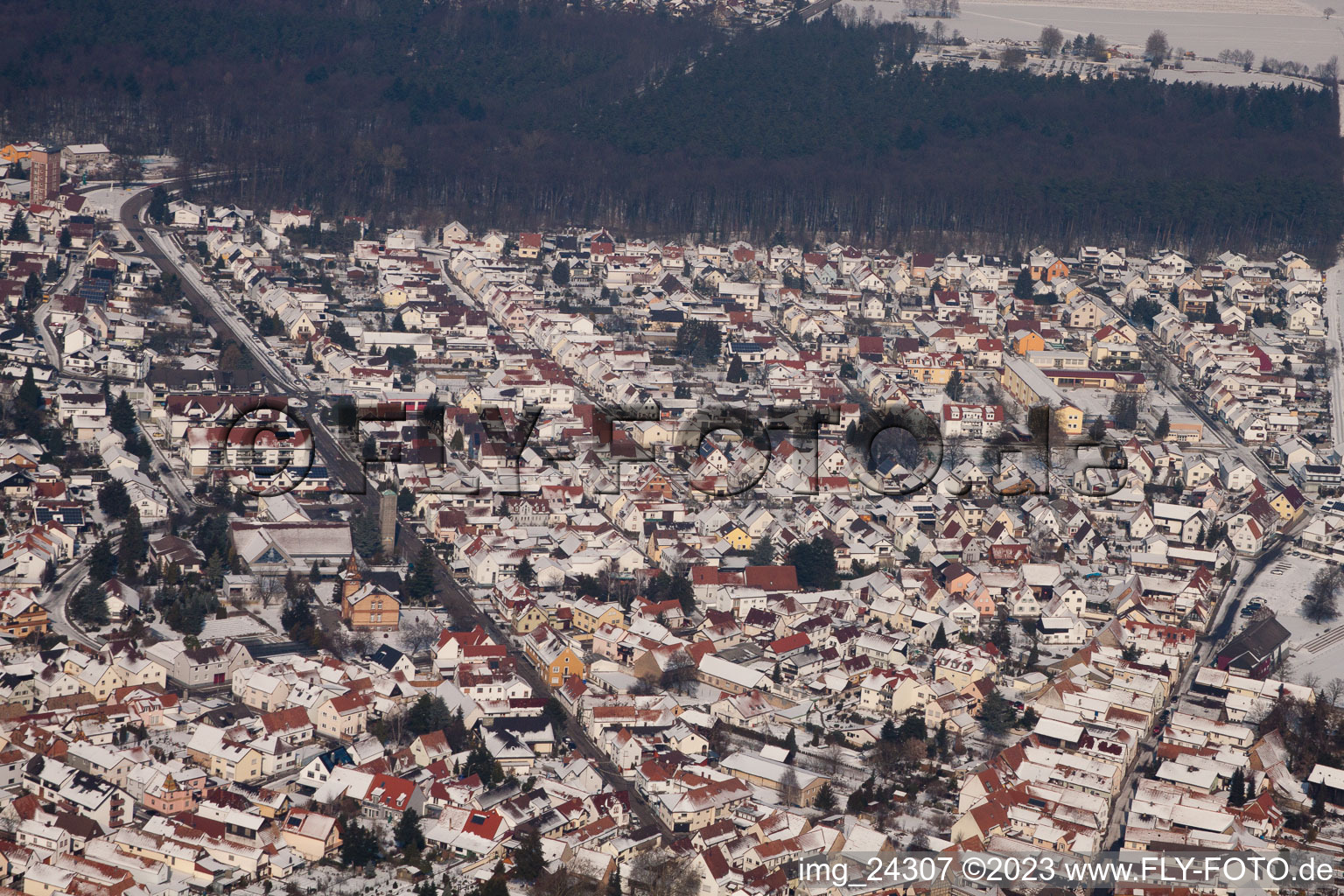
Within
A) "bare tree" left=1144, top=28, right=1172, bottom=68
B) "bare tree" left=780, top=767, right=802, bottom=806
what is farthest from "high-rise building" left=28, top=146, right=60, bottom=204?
"bare tree" left=1144, top=28, right=1172, bottom=68

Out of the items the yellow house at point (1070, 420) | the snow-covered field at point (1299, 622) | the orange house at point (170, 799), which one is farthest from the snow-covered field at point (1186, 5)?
the orange house at point (170, 799)

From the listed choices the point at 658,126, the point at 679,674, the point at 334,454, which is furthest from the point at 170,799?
the point at 658,126

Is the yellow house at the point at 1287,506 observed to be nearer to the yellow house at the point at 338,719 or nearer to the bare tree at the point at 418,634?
the bare tree at the point at 418,634

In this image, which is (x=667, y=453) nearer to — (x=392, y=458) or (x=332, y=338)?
(x=392, y=458)

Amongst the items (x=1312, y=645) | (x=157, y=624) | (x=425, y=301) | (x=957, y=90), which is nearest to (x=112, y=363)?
(x=425, y=301)

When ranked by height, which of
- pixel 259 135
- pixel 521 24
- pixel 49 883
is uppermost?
pixel 521 24

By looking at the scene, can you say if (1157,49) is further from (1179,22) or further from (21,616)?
(21,616)

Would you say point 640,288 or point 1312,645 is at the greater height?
point 640,288
